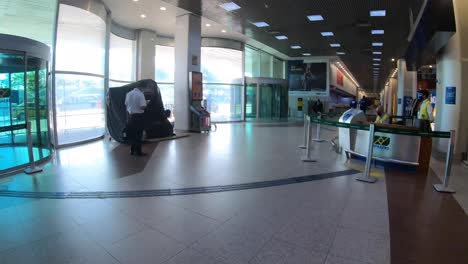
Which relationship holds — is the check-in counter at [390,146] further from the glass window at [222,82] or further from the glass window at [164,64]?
the glass window at [164,64]

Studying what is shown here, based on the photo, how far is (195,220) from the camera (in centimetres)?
288

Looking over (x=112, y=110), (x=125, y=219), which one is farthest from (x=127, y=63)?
(x=125, y=219)

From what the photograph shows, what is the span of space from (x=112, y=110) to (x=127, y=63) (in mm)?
6112

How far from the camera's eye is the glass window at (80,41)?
771cm

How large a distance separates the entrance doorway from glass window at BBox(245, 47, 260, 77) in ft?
4.19

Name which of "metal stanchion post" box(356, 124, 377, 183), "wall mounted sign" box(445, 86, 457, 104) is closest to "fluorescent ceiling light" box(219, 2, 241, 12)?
"metal stanchion post" box(356, 124, 377, 183)

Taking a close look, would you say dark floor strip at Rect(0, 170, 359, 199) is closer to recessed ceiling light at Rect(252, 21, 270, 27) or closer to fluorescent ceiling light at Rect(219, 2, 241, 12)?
fluorescent ceiling light at Rect(219, 2, 241, 12)

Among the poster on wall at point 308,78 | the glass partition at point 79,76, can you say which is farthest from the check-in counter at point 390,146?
the poster on wall at point 308,78

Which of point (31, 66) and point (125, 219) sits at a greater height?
point (31, 66)

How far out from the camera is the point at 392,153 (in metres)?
5.37

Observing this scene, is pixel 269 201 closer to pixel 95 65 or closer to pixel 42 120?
pixel 42 120

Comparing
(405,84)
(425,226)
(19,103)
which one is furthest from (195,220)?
(405,84)

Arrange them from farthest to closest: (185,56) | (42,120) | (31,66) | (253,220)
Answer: (185,56) → (42,120) → (31,66) → (253,220)

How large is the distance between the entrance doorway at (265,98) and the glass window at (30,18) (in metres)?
10.9
